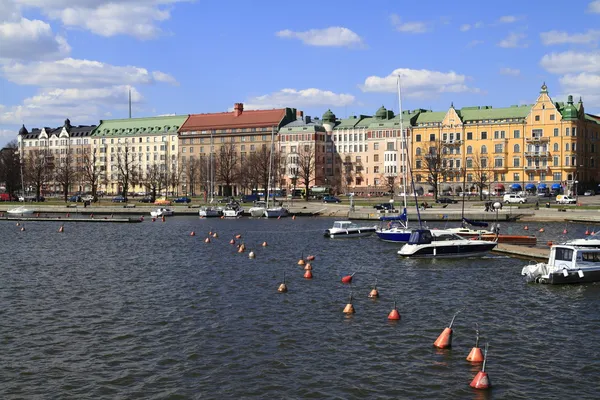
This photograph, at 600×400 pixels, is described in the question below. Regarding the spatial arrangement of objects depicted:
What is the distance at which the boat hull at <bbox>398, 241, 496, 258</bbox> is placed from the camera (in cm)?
6075

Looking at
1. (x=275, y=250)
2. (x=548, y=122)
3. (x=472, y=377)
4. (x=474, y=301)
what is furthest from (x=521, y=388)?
(x=548, y=122)

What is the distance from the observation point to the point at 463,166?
576 feet

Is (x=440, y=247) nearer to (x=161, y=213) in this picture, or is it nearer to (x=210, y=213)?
(x=210, y=213)

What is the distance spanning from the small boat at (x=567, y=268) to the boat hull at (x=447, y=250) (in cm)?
1283

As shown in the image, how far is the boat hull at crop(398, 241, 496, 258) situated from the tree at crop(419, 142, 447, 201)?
9651 centimetres

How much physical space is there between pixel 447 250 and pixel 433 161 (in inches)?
4049

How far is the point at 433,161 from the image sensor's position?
530 ft

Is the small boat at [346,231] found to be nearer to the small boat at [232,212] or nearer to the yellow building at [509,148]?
the small boat at [232,212]

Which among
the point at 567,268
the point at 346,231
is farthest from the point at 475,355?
the point at 346,231

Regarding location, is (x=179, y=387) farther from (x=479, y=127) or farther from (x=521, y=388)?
(x=479, y=127)

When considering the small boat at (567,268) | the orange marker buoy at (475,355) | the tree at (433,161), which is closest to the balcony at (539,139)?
the tree at (433,161)

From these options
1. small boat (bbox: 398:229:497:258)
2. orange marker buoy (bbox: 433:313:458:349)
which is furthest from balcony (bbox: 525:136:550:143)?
orange marker buoy (bbox: 433:313:458:349)

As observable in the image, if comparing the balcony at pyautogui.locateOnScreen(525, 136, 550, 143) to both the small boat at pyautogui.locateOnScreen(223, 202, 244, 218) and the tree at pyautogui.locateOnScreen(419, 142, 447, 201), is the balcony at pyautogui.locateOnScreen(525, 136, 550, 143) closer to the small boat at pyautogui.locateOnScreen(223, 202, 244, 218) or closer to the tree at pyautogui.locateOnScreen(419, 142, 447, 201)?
the tree at pyautogui.locateOnScreen(419, 142, 447, 201)

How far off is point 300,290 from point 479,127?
5518 inches
